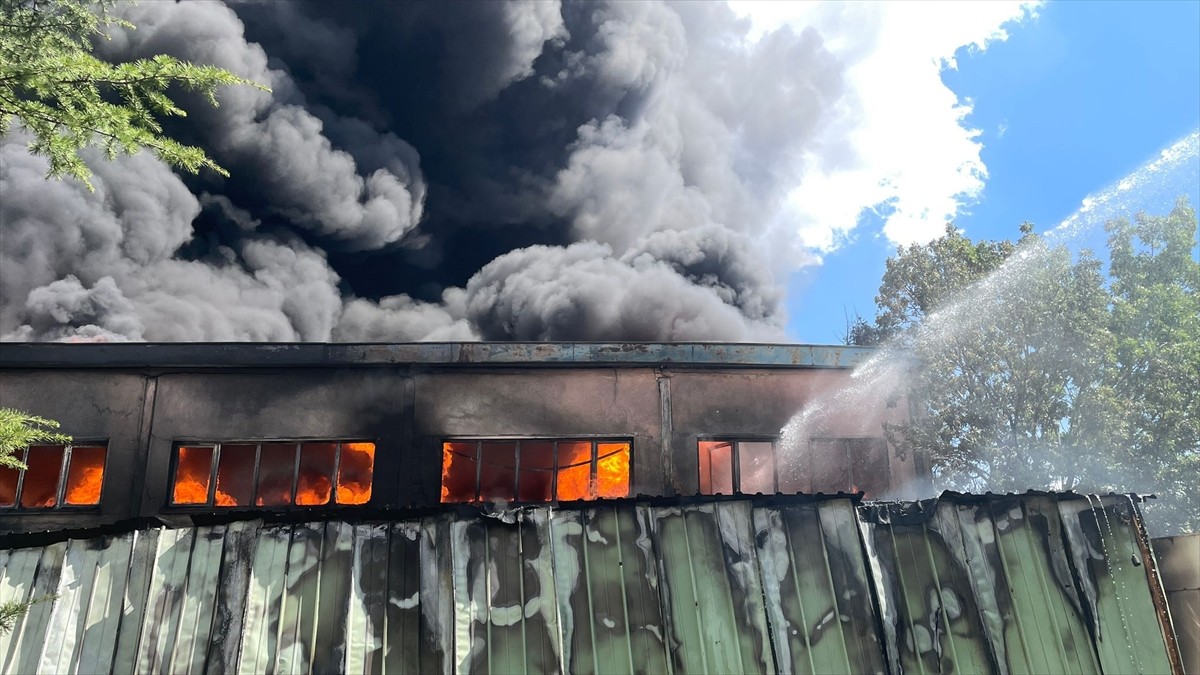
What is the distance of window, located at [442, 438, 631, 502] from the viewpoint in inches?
509

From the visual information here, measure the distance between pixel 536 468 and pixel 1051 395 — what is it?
31.4ft

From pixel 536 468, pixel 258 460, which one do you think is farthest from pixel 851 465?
pixel 258 460

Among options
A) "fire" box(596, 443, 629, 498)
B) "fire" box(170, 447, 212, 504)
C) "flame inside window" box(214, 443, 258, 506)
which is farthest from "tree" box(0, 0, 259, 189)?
"fire" box(596, 443, 629, 498)

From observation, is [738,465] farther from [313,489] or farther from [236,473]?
[236,473]

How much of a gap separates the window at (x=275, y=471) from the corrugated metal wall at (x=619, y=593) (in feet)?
23.2

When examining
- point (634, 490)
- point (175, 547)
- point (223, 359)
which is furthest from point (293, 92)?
point (175, 547)

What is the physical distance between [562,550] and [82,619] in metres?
3.35

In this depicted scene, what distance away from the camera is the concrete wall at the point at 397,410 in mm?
12680

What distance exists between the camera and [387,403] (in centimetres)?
1293

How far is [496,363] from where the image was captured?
13.0 metres

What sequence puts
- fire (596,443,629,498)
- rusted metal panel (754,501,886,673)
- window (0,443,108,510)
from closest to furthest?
1. rusted metal panel (754,501,886,673)
2. window (0,443,108,510)
3. fire (596,443,629,498)

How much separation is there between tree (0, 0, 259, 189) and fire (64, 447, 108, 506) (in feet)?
26.1

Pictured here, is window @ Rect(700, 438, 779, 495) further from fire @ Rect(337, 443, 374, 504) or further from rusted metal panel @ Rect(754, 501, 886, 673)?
rusted metal panel @ Rect(754, 501, 886, 673)

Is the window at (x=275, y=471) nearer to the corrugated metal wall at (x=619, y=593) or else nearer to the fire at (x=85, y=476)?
the fire at (x=85, y=476)
